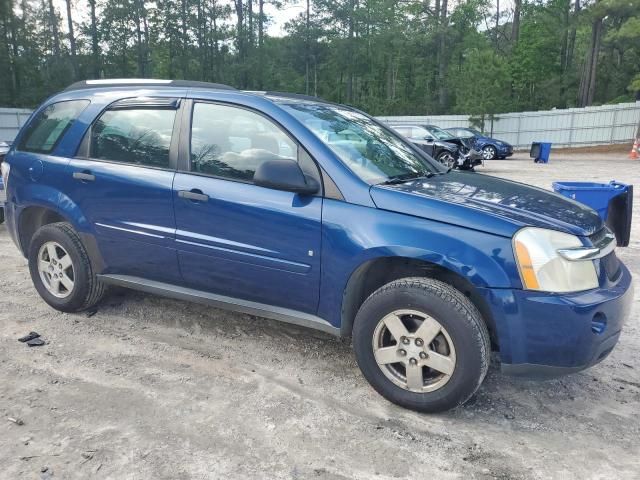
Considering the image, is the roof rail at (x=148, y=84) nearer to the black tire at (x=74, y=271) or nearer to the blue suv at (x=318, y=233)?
the blue suv at (x=318, y=233)

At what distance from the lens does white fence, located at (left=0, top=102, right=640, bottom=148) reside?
28.1 m

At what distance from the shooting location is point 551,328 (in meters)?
2.64

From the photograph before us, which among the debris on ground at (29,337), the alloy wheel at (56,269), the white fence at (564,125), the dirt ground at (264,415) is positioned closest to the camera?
the dirt ground at (264,415)

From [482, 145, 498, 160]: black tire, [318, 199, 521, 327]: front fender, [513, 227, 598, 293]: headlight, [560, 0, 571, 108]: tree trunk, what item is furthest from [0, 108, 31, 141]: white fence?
[560, 0, 571, 108]: tree trunk

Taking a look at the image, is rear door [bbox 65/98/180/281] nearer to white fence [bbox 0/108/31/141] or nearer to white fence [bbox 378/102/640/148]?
white fence [bbox 0/108/31/141]

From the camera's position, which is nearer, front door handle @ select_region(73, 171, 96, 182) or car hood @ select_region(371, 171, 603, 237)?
car hood @ select_region(371, 171, 603, 237)

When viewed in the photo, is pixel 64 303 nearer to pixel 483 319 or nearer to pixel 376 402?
pixel 376 402

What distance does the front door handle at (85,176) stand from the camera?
3.92 m

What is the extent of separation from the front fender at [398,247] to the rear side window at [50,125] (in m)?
2.41

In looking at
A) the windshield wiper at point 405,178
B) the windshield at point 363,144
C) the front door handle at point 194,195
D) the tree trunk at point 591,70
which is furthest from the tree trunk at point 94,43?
the windshield wiper at point 405,178

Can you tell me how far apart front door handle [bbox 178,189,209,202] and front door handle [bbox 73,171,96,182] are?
853 millimetres

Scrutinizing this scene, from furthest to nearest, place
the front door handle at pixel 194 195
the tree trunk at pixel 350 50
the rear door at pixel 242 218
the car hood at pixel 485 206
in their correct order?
the tree trunk at pixel 350 50 < the front door handle at pixel 194 195 < the rear door at pixel 242 218 < the car hood at pixel 485 206

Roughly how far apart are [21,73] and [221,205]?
4694 cm

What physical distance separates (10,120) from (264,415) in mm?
30420
